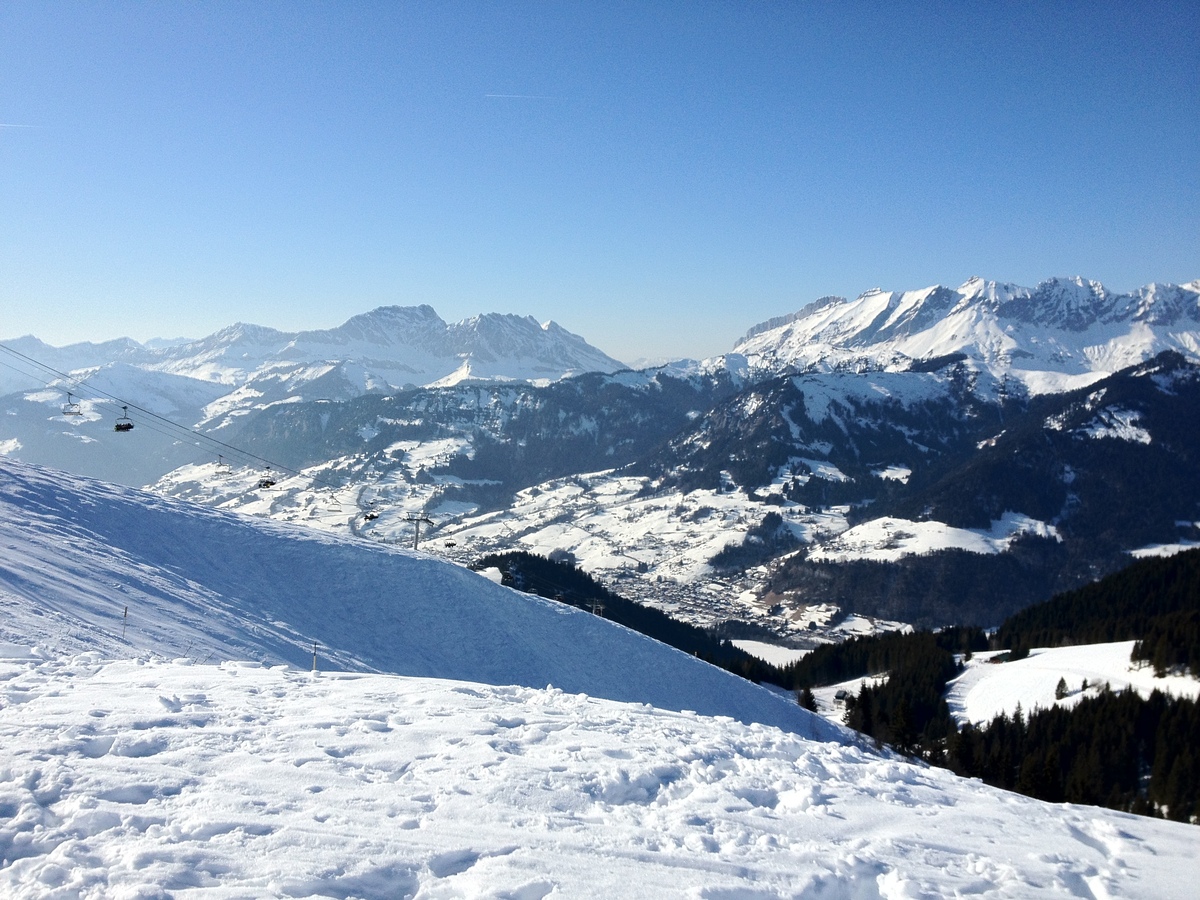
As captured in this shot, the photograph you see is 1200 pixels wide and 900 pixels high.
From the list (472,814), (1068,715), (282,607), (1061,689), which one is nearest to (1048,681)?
(1061,689)

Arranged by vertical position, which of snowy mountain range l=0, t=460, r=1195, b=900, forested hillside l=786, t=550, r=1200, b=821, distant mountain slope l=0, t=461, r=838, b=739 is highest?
snowy mountain range l=0, t=460, r=1195, b=900

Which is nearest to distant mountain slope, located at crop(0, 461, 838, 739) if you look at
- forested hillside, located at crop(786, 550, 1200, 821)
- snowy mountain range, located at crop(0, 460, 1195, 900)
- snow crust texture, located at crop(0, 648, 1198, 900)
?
snowy mountain range, located at crop(0, 460, 1195, 900)

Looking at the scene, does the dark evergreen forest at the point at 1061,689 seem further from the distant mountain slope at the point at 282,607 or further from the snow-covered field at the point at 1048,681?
the distant mountain slope at the point at 282,607

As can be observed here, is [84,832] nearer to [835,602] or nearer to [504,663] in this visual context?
[504,663]

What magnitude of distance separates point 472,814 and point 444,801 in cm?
65

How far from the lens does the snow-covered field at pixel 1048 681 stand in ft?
235

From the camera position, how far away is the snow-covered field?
71500mm

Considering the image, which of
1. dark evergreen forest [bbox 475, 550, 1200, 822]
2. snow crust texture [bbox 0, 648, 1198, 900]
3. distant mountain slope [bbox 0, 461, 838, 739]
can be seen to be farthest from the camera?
dark evergreen forest [bbox 475, 550, 1200, 822]

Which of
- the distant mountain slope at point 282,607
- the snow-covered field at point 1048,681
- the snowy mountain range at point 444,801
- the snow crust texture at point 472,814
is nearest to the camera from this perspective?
the snow crust texture at point 472,814

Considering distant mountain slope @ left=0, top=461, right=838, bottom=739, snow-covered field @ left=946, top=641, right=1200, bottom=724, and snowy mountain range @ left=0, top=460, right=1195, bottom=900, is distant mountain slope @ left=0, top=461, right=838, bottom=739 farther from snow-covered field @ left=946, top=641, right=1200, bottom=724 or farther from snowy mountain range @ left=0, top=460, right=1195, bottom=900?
snow-covered field @ left=946, top=641, right=1200, bottom=724

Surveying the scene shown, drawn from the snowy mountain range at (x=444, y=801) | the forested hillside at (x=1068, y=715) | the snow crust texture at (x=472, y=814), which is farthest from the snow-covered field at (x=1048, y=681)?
the snow crust texture at (x=472, y=814)

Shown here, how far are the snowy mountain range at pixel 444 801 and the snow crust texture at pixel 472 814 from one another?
5 centimetres

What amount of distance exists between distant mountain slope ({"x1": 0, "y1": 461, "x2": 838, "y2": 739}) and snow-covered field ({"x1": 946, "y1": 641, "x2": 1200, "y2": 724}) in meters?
39.1

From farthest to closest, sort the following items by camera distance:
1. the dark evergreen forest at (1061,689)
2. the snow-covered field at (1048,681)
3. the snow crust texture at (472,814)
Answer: the snow-covered field at (1048,681)
the dark evergreen forest at (1061,689)
the snow crust texture at (472,814)
